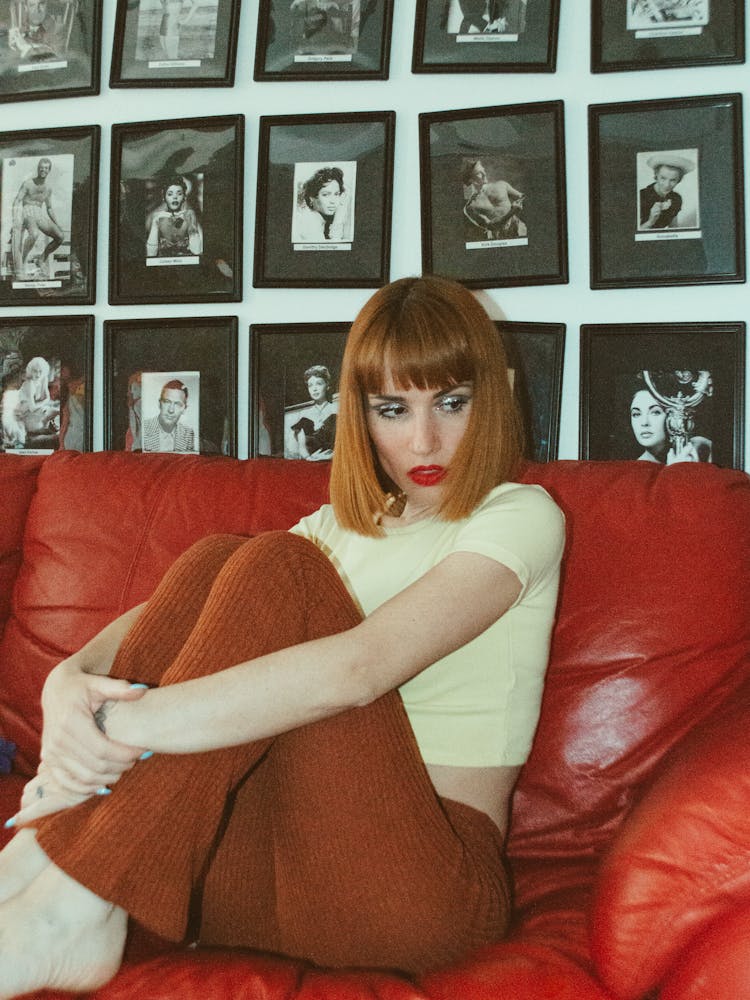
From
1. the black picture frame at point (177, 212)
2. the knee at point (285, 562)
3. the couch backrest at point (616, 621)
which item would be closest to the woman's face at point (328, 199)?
the black picture frame at point (177, 212)

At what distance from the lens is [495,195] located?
191 cm

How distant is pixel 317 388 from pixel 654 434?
0.73 m

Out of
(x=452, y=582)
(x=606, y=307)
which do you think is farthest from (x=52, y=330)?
(x=452, y=582)

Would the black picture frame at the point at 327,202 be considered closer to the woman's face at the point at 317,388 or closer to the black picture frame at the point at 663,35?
the woman's face at the point at 317,388

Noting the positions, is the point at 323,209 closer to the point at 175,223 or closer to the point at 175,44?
the point at 175,223

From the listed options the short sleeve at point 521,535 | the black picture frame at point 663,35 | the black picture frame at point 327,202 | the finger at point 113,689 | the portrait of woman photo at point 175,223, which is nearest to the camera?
the finger at point 113,689

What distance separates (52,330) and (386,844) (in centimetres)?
163

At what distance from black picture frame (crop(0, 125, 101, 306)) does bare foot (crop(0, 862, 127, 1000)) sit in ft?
5.07

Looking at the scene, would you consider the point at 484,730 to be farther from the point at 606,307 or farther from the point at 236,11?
the point at 236,11

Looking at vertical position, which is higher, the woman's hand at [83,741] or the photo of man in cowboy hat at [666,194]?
the photo of man in cowboy hat at [666,194]

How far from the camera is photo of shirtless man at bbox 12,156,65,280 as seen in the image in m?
2.19

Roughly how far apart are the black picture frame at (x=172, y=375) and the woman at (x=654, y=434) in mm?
885

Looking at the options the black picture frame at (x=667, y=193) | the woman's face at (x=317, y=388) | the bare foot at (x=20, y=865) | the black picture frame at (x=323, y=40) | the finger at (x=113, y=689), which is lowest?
the bare foot at (x=20, y=865)

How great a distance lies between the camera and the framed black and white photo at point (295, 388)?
201 cm
